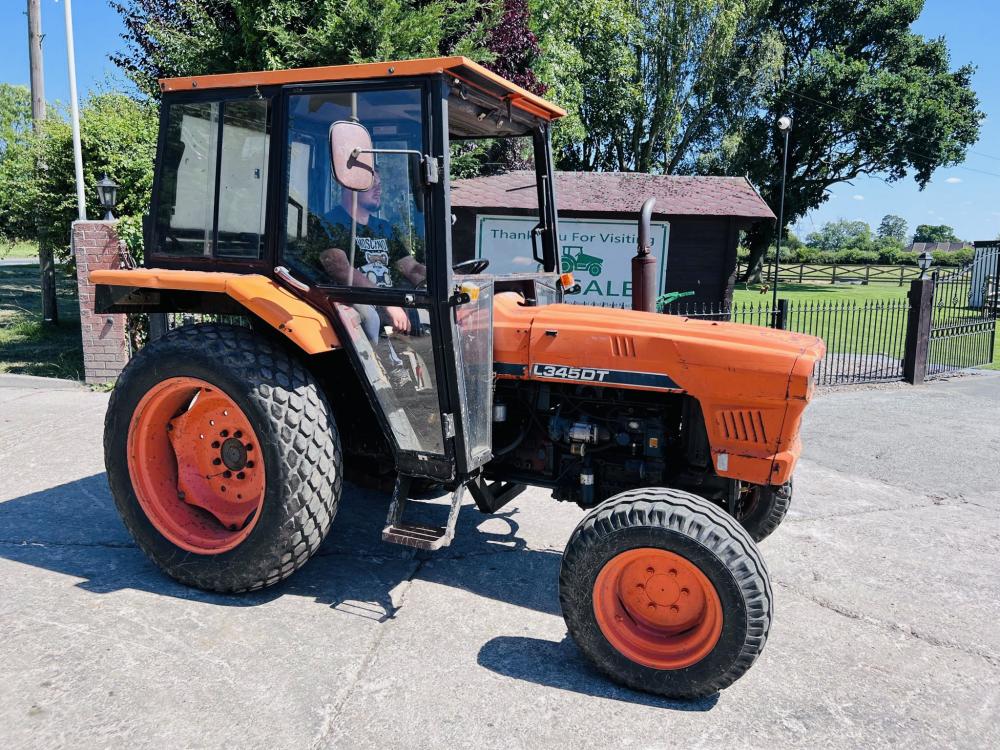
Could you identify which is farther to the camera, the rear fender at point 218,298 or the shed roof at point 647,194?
the shed roof at point 647,194

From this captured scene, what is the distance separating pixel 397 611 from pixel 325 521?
0.53m

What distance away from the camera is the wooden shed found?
1035 cm

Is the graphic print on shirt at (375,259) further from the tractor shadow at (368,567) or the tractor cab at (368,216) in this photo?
the tractor shadow at (368,567)

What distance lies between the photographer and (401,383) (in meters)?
3.50

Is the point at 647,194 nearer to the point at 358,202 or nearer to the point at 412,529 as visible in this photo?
the point at 358,202

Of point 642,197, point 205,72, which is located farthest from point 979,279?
point 205,72

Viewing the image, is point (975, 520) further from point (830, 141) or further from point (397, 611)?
point (830, 141)

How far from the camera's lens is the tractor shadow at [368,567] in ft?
10.4

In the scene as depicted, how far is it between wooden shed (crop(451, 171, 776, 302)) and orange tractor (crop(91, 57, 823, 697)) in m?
6.41

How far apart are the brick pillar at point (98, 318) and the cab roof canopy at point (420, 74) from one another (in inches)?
199

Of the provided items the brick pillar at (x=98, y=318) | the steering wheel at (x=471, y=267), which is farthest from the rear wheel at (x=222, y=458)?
the brick pillar at (x=98, y=318)

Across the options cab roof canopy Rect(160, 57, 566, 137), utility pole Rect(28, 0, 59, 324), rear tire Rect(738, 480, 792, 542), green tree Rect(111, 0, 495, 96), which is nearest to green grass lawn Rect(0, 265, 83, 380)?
utility pole Rect(28, 0, 59, 324)

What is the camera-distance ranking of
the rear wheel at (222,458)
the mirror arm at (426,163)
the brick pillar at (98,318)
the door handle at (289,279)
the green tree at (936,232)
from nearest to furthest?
the mirror arm at (426,163) < the rear wheel at (222,458) < the door handle at (289,279) < the brick pillar at (98,318) < the green tree at (936,232)

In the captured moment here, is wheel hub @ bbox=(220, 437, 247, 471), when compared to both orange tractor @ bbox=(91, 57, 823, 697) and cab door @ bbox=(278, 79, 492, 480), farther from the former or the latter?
cab door @ bbox=(278, 79, 492, 480)
